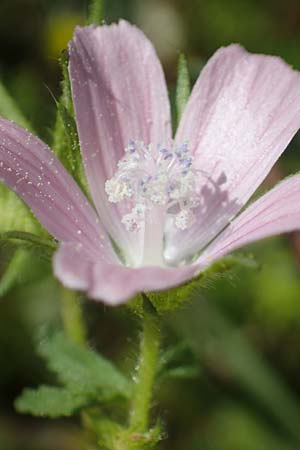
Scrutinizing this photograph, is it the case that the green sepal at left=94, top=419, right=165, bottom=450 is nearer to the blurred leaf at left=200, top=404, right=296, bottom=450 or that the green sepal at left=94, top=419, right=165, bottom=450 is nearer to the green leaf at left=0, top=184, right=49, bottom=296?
the green leaf at left=0, top=184, right=49, bottom=296

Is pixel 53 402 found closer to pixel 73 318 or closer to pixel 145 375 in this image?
pixel 145 375

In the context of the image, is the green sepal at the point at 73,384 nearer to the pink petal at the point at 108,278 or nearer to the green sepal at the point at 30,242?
the green sepal at the point at 30,242

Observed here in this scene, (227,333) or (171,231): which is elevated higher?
(171,231)

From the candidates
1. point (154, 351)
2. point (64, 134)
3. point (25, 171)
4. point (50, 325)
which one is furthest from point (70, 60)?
point (50, 325)

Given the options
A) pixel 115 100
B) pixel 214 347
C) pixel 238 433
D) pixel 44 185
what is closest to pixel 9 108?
pixel 115 100

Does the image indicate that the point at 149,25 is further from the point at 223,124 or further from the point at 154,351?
the point at 154,351

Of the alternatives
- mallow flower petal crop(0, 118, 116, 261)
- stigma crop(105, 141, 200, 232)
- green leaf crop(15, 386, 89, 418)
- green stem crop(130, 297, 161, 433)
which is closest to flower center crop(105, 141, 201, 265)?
stigma crop(105, 141, 200, 232)
